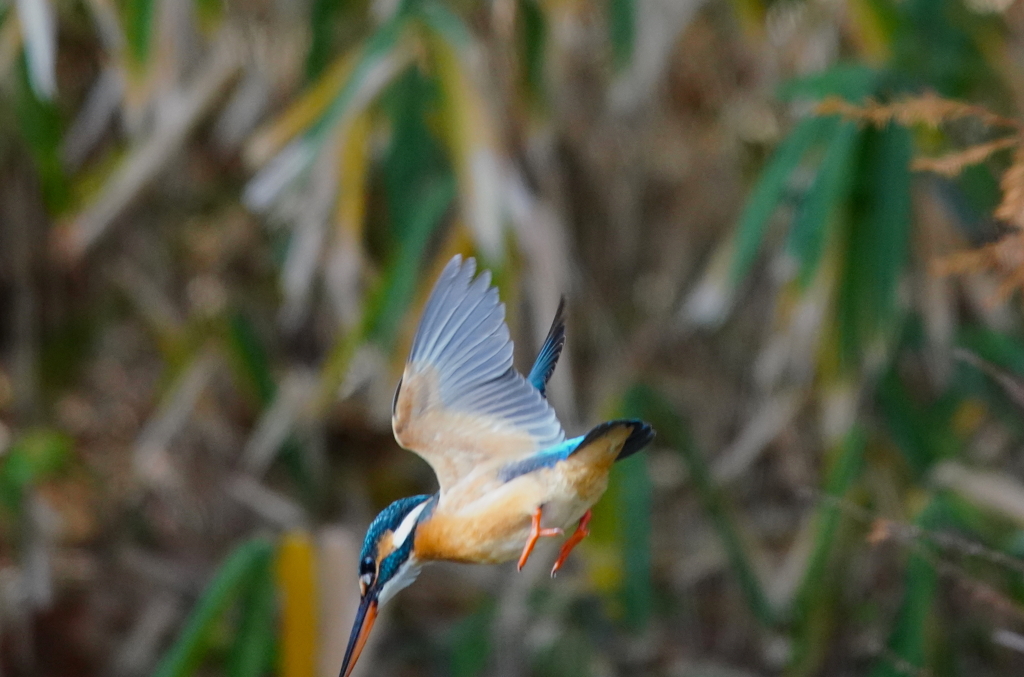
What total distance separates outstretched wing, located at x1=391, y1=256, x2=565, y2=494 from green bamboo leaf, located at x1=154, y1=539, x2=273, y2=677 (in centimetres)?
95

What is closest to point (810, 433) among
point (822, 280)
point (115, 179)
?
point (822, 280)

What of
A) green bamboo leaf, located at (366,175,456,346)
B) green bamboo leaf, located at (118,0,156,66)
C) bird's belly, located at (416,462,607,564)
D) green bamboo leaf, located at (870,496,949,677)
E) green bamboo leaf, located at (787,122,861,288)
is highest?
green bamboo leaf, located at (118,0,156,66)

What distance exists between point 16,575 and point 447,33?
168 cm

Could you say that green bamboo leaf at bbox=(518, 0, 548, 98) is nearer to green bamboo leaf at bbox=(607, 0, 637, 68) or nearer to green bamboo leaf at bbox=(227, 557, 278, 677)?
green bamboo leaf at bbox=(607, 0, 637, 68)

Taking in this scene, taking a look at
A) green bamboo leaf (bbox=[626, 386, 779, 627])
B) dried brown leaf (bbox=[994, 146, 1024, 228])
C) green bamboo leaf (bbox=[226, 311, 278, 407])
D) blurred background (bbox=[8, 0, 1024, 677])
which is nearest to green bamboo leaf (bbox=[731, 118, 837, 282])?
blurred background (bbox=[8, 0, 1024, 677])

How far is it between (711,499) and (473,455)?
1.29 meters

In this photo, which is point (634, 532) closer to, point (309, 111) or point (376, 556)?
point (309, 111)

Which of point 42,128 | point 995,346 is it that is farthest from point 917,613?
point 42,128

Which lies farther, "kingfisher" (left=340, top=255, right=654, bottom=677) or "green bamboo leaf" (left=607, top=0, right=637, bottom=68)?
"green bamboo leaf" (left=607, top=0, right=637, bottom=68)

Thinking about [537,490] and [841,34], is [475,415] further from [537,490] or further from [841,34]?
[841,34]

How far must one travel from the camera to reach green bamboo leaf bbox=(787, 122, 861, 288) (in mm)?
1616

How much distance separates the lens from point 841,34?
217cm

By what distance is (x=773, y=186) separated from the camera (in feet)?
5.56

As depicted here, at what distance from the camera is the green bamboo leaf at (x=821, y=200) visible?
1.62 meters
